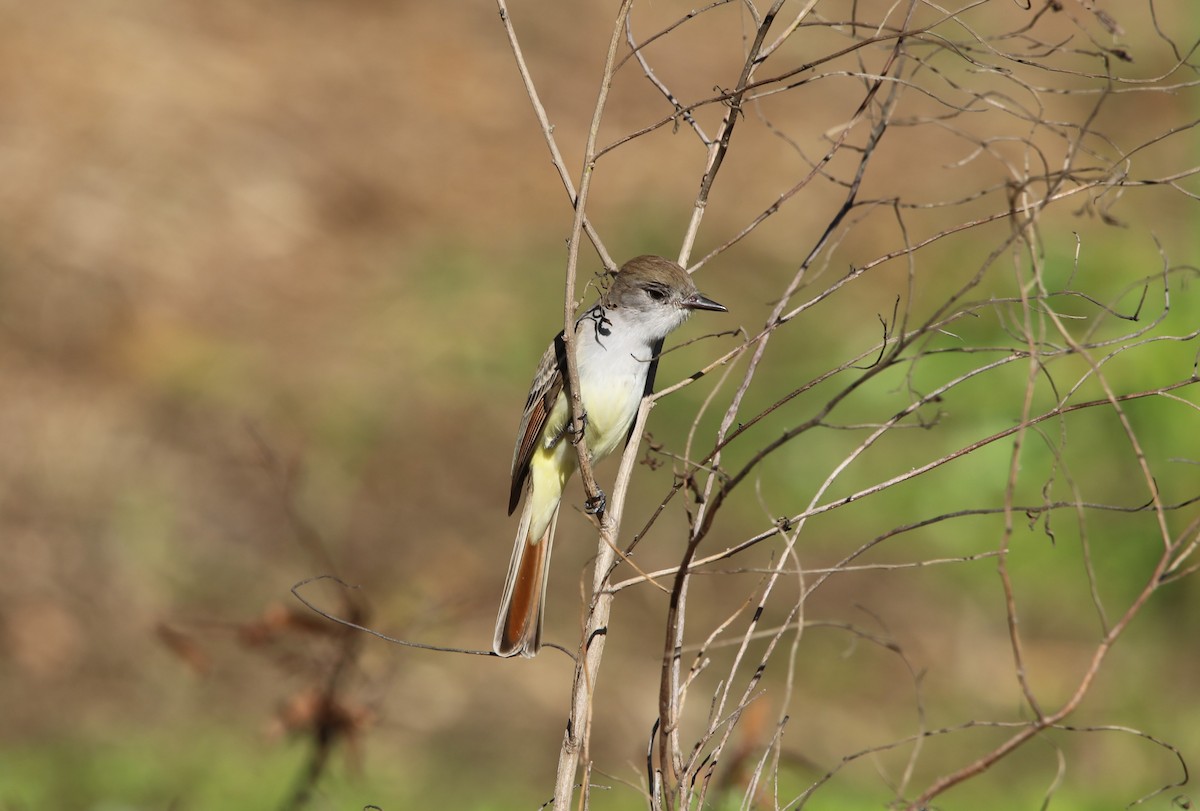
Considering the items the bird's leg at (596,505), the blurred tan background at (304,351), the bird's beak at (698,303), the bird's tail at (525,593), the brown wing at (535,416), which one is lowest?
the bird's leg at (596,505)

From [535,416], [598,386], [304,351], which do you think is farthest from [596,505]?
[304,351]

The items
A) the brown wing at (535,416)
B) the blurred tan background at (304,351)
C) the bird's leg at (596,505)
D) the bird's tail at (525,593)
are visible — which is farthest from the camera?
the blurred tan background at (304,351)

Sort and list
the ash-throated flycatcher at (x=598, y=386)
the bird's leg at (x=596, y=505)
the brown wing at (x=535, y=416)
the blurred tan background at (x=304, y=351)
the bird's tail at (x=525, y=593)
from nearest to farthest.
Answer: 1. the bird's leg at (x=596, y=505)
2. the bird's tail at (x=525, y=593)
3. the ash-throated flycatcher at (x=598, y=386)
4. the brown wing at (x=535, y=416)
5. the blurred tan background at (x=304, y=351)

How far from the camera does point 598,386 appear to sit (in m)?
4.08

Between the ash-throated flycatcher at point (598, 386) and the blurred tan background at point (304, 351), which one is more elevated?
the blurred tan background at point (304, 351)

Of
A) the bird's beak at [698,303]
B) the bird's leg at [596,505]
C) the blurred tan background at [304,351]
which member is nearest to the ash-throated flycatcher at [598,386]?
the bird's beak at [698,303]

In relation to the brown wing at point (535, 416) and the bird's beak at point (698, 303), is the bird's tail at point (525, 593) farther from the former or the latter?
the bird's beak at point (698, 303)

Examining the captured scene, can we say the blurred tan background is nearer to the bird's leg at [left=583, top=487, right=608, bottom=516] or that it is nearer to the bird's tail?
the bird's tail

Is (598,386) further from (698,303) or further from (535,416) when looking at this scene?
(698,303)

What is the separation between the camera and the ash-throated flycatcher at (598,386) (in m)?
3.96

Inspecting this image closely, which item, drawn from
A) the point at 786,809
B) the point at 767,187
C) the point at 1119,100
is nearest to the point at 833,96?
the point at 767,187

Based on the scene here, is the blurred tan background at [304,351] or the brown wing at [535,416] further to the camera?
the blurred tan background at [304,351]

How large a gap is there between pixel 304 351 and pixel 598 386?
456cm

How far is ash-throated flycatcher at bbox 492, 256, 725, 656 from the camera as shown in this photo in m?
3.96
